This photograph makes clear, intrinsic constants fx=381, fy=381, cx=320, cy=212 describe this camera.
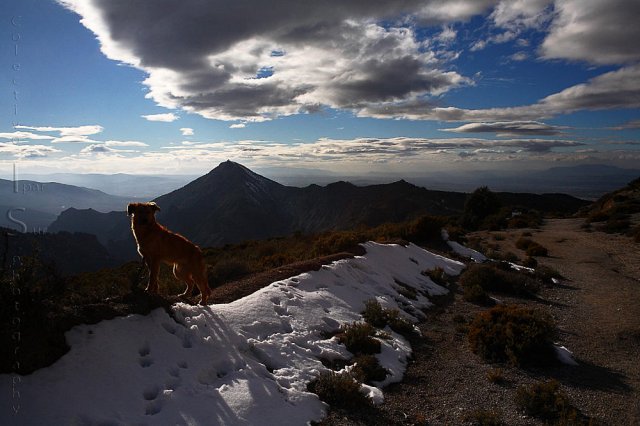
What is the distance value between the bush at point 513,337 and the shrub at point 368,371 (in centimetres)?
251

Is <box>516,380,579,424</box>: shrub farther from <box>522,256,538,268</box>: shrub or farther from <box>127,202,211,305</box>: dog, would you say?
<box>522,256,538,268</box>: shrub

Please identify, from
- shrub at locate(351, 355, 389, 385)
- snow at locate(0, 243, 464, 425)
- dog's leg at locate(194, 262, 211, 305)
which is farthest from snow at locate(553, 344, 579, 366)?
dog's leg at locate(194, 262, 211, 305)

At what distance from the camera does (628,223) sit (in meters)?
29.0

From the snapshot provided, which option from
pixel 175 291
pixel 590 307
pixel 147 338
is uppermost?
pixel 147 338

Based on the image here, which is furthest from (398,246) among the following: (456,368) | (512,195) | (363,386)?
(512,195)

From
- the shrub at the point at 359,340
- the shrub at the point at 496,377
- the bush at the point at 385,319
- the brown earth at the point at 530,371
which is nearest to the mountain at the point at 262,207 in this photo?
the brown earth at the point at 530,371

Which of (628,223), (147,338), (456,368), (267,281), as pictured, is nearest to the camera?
(147,338)

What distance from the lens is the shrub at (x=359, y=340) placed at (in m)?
7.34

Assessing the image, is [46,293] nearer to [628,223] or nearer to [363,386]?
[363,386]

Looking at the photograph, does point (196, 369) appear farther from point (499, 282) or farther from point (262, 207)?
point (262, 207)

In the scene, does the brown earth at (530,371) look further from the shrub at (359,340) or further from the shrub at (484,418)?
the shrub at (359,340)

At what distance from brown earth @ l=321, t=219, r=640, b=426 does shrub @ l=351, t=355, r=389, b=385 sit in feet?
0.91

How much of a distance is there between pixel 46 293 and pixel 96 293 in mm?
1098

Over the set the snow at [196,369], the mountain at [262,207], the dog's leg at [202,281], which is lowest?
the mountain at [262,207]
